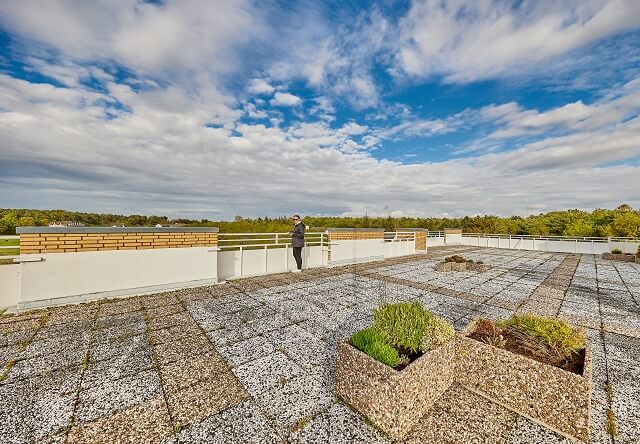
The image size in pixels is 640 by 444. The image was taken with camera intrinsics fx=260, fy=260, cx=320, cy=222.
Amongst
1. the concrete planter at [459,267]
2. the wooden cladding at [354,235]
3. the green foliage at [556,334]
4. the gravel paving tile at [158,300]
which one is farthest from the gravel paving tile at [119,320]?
the concrete planter at [459,267]

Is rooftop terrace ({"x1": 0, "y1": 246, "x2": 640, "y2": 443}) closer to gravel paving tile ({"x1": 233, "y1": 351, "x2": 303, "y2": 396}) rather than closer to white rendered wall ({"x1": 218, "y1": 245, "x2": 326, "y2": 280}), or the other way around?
gravel paving tile ({"x1": 233, "y1": 351, "x2": 303, "y2": 396})

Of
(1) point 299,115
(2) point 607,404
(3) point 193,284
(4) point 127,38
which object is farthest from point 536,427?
(1) point 299,115

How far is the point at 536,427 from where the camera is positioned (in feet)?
6.26

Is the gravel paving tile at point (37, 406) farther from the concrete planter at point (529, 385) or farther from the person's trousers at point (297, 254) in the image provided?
the person's trousers at point (297, 254)

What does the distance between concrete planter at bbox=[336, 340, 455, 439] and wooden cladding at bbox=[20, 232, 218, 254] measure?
15.7 ft

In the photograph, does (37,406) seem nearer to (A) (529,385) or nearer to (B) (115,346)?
(B) (115,346)

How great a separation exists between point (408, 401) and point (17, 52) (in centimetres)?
927


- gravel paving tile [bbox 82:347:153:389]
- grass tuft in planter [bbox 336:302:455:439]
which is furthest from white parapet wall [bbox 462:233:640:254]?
gravel paving tile [bbox 82:347:153:389]

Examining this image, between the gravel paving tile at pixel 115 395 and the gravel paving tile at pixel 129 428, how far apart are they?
3.2 inches

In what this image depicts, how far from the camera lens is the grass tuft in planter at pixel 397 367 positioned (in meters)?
1.83

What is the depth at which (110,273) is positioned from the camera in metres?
4.83

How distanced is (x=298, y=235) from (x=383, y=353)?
5599mm

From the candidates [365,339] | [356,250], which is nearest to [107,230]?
[365,339]

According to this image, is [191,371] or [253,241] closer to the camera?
[191,371]
